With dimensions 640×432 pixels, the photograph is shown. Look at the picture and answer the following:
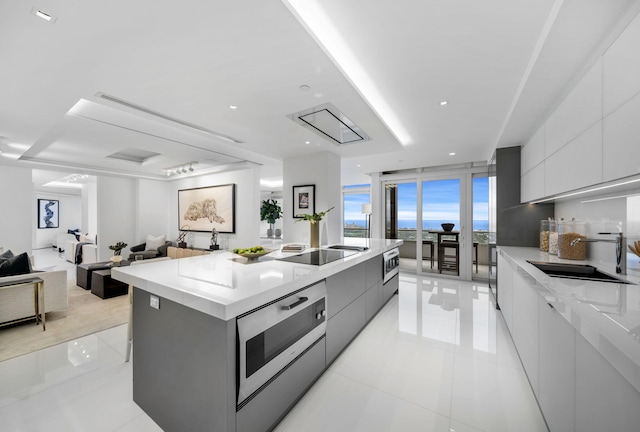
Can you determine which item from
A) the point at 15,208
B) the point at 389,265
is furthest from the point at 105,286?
the point at 389,265

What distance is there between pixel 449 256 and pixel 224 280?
515 centimetres

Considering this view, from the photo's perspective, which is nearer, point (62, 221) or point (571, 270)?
point (571, 270)

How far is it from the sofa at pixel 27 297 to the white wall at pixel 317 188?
3064 millimetres

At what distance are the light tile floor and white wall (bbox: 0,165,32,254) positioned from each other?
449 cm

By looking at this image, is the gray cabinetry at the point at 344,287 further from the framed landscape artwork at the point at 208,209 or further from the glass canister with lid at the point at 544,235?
the framed landscape artwork at the point at 208,209

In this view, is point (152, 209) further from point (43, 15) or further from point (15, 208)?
point (43, 15)

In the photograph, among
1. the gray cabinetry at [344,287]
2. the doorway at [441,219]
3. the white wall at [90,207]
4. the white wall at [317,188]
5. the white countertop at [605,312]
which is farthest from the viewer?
the white wall at [90,207]

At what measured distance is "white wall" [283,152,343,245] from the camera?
4.12 metres

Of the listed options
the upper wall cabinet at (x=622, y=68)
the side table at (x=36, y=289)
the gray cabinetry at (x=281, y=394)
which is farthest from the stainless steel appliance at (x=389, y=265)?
the side table at (x=36, y=289)

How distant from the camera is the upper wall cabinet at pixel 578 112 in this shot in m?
1.58

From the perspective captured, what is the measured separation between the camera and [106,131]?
133 inches

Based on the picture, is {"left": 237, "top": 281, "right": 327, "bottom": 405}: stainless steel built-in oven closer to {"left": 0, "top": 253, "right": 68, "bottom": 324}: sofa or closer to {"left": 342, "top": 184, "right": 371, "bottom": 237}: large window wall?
{"left": 0, "top": 253, "right": 68, "bottom": 324}: sofa

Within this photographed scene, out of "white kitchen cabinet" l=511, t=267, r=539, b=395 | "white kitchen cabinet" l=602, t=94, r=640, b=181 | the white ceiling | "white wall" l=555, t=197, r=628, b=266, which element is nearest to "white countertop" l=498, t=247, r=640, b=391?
"white kitchen cabinet" l=511, t=267, r=539, b=395

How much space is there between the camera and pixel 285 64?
5.84 ft
